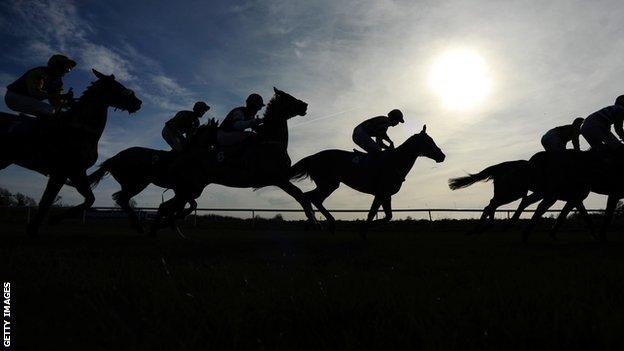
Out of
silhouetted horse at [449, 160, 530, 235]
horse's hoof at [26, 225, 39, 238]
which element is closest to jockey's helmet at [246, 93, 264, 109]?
horse's hoof at [26, 225, 39, 238]

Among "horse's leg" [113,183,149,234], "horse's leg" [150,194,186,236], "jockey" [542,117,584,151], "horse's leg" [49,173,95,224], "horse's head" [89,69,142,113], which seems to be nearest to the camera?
"horse's leg" [49,173,95,224]

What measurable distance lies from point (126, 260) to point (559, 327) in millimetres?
3399

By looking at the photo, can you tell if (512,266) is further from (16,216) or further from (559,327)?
(16,216)

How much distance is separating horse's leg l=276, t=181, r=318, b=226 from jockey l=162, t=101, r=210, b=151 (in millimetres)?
3314

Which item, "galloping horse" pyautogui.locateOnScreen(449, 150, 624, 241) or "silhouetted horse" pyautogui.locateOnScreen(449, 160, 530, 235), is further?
"silhouetted horse" pyautogui.locateOnScreen(449, 160, 530, 235)

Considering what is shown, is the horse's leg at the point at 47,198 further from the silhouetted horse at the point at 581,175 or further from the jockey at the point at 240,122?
the silhouetted horse at the point at 581,175

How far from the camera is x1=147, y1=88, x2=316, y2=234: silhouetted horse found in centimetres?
796

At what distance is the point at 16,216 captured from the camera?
20.8m

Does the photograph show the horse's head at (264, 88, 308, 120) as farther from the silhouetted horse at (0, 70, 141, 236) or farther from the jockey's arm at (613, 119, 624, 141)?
the jockey's arm at (613, 119, 624, 141)

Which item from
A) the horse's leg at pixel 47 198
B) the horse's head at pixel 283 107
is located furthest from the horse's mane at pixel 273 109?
the horse's leg at pixel 47 198

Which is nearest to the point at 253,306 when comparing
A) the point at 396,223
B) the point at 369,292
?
the point at 369,292

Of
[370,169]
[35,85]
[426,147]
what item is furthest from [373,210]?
[35,85]

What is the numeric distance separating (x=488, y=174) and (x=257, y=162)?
5.81m

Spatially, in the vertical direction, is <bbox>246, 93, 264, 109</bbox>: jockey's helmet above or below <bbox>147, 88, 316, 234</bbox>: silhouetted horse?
above
